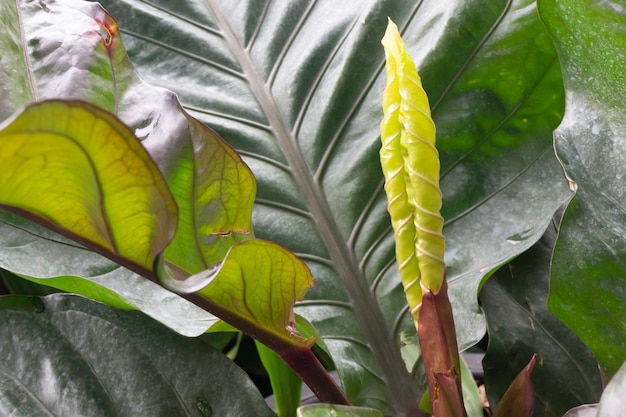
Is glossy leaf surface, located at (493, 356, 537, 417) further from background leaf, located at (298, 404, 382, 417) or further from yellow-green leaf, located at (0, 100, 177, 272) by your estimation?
yellow-green leaf, located at (0, 100, 177, 272)

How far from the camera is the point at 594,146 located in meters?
0.52

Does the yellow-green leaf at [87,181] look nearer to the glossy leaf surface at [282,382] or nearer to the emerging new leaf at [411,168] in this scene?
the emerging new leaf at [411,168]

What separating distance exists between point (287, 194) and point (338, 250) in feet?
0.28

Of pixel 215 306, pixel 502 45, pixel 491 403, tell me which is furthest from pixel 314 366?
pixel 502 45

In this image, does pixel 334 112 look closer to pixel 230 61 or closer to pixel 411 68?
pixel 230 61

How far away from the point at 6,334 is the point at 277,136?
348mm

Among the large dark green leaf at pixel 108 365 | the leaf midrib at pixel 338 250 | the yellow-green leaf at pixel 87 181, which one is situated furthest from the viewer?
the leaf midrib at pixel 338 250

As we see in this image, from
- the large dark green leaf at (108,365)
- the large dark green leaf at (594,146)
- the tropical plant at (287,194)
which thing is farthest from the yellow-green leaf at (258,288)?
the large dark green leaf at (594,146)

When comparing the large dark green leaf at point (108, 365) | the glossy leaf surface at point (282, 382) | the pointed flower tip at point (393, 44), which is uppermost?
the pointed flower tip at point (393, 44)

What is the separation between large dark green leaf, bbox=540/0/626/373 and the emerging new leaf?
13cm

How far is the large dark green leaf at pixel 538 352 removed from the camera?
671mm

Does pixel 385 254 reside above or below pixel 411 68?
below

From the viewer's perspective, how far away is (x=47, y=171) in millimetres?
354

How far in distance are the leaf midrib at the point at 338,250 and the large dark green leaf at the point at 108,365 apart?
15 centimetres
